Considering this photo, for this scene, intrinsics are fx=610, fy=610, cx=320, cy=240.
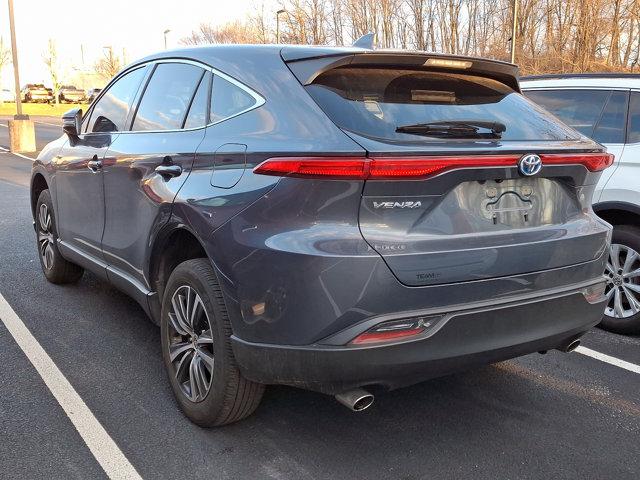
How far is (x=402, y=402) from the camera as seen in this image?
3.28 meters

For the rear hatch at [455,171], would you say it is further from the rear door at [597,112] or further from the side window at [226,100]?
the rear door at [597,112]

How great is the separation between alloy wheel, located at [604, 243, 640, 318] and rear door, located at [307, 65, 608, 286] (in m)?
1.59

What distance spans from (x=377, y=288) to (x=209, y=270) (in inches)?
33.6

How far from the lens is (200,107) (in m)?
3.10

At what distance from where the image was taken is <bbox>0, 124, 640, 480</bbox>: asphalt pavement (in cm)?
266

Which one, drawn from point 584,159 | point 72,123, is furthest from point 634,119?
point 72,123

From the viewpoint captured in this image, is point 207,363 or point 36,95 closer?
point 207,363

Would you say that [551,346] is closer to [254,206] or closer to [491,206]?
[491,206]

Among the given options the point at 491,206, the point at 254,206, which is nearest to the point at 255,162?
the point at 254,206

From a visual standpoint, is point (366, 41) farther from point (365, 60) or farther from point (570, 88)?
point (570, 88)

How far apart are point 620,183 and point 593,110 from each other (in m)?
0.73

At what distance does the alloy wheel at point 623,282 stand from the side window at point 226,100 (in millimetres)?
2924

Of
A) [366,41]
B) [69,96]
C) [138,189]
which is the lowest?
[138,189]

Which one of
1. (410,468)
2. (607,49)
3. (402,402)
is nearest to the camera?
(410,468)
